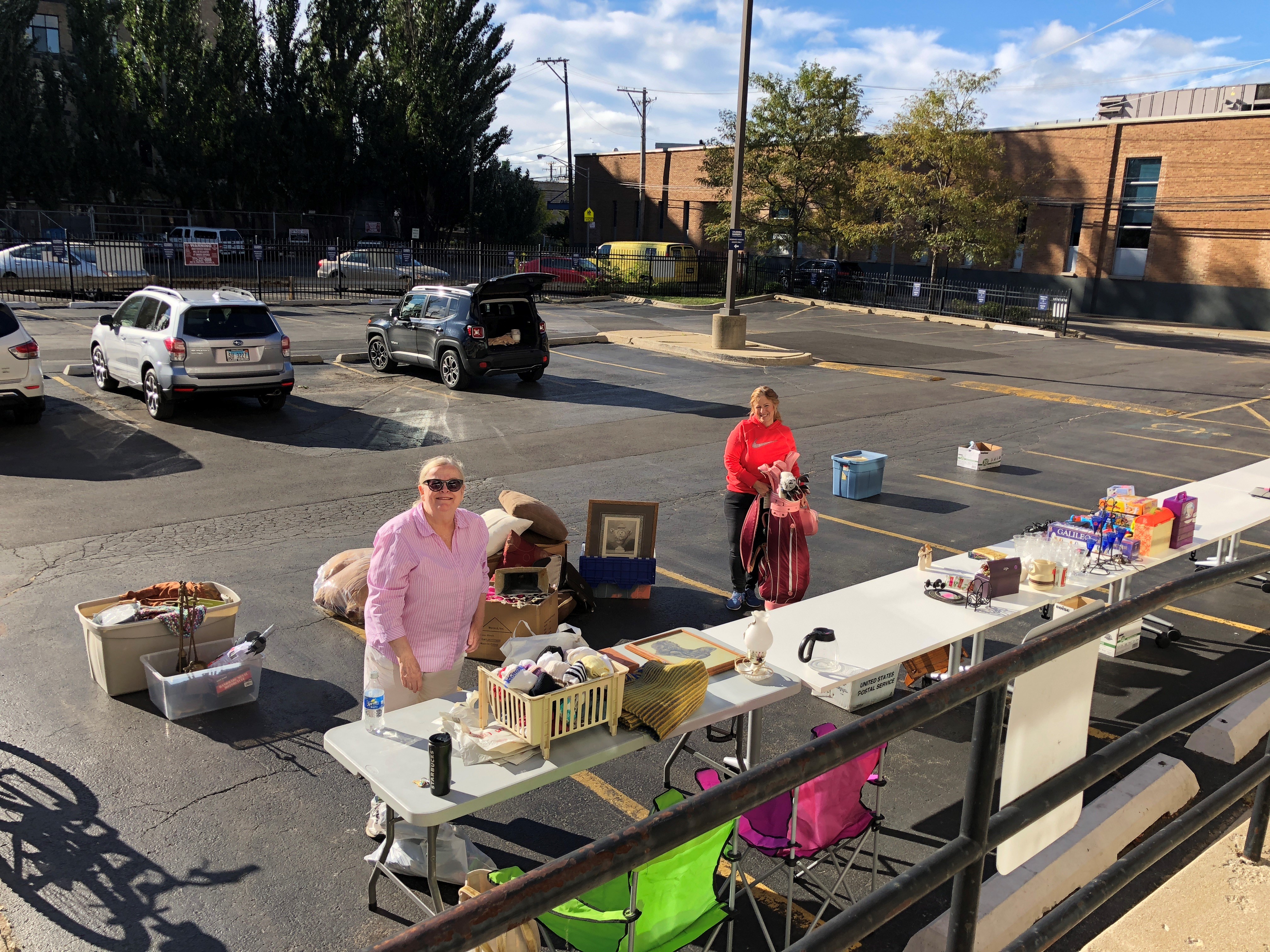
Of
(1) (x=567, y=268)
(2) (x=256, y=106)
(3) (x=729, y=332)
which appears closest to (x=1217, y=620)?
(3) (x=729, y=332)

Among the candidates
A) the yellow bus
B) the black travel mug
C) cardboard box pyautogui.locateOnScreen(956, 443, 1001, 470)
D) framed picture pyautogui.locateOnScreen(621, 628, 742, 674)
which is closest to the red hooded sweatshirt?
framed picture pyautogui.locateOnScreen(621, 628, 742, 674)

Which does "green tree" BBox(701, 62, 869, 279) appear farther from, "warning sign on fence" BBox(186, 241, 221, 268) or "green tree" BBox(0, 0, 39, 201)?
"green tree" BBox(0, 0, 39, 201)

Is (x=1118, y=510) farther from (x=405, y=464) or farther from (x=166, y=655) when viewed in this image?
(x=405, y=464)

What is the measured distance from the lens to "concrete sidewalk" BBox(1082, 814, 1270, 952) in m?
3.44

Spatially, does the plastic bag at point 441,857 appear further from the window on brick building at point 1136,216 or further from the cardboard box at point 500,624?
the window on brick building at point 1136,216

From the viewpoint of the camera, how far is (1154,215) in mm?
43938

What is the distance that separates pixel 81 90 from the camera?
48.7m

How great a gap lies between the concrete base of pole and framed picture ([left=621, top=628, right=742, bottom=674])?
20293mm

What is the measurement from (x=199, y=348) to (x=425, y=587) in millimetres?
11620

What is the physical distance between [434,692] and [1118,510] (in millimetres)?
5412

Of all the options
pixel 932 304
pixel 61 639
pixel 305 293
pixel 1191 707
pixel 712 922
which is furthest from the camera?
pixel 932 304

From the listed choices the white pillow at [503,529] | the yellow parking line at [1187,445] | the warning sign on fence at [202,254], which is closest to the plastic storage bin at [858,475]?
the white pillow at [503,529]

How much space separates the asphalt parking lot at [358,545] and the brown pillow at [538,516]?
28.7 inches

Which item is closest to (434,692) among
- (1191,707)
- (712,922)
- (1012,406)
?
(712,922)
